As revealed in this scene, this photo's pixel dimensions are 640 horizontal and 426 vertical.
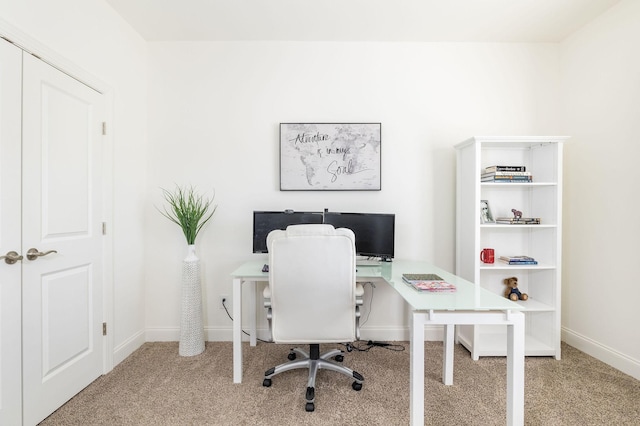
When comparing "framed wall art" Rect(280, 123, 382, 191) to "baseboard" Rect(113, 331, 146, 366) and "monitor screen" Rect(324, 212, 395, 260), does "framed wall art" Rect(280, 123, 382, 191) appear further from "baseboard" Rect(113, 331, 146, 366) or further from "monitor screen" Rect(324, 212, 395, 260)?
"baseboard" Rect(113, 331, 146, 366)

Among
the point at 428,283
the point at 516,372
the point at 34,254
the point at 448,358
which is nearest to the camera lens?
the point at 516,372

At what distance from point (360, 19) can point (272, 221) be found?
184 centimetres

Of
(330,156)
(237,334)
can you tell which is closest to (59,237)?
(237,334)

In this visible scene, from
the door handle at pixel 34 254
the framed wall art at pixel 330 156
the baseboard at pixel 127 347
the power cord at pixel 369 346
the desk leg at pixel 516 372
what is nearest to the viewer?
the desk leg at pixel 516 372

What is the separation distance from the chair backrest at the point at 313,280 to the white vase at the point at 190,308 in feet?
3.41

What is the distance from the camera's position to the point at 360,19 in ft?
8.05

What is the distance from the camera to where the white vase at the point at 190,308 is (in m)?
2.48

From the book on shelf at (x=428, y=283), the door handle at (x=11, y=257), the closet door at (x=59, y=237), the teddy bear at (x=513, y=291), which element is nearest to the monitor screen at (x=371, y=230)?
the book on shelf at (x=428, y=283)

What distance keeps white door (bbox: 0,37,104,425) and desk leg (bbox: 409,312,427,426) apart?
2.09 metres

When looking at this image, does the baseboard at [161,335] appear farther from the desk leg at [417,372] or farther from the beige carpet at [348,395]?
the desk leg at [417,372]

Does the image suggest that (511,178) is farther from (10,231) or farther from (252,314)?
(10,231)

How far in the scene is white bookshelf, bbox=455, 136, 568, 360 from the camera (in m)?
2.41

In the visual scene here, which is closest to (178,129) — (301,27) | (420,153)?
(301,27)

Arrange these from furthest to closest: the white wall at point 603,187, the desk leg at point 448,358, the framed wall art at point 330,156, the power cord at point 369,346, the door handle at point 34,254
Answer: the framed wall art at point 330,156, the power cord at point 369,346, the white wall at point 603,187, the desk leg at point 448,358, the door handle at point 34,254
